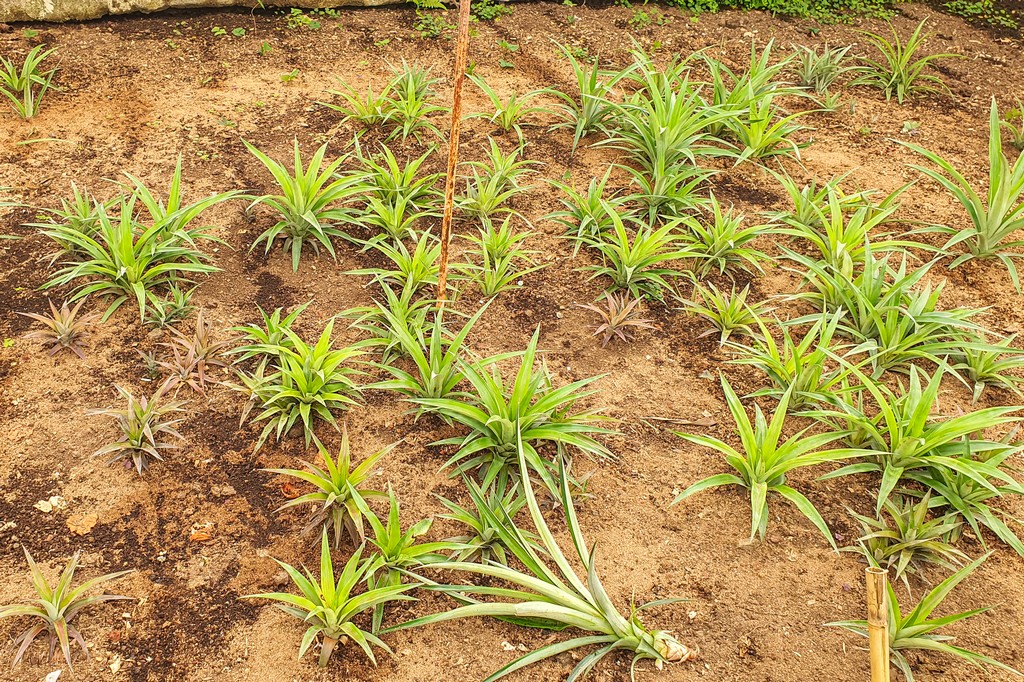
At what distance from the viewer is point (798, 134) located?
3.80m

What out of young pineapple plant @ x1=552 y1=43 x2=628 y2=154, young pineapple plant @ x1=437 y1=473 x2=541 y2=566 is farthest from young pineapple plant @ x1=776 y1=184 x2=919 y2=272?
young pineapple plant @ x1=437 y1=473 x2=541 y2=566

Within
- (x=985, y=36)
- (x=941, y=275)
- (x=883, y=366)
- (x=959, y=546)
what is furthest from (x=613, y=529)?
(x=985, y=36)

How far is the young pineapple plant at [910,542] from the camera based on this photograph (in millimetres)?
2113

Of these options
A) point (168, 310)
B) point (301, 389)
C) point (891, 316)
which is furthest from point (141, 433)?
point (891, 316)

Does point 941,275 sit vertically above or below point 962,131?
below

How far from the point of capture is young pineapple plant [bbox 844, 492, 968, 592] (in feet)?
6.93

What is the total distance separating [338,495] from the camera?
6.94 feet

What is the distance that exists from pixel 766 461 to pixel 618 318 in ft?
2.45

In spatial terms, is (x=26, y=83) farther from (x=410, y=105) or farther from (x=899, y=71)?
(x=899, y=71)

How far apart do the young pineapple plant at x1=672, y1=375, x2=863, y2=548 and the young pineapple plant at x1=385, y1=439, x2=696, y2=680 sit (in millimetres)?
411

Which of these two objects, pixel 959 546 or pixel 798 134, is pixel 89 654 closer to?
pixel 959 546

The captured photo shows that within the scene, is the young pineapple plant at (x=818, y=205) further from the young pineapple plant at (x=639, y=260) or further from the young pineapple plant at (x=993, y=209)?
the young pineapple plant at (x=639, y=260)

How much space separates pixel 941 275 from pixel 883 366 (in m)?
0.71

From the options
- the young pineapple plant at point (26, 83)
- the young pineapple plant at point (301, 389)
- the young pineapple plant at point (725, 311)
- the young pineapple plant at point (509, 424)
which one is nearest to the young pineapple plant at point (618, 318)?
the young pineapple plant at point (725, 311)
